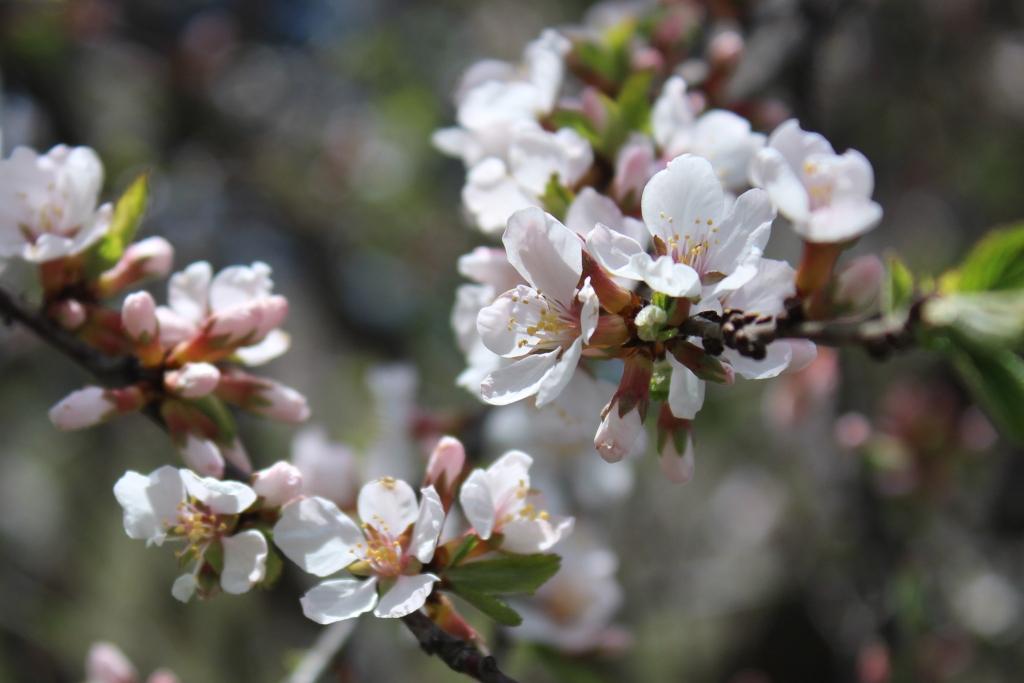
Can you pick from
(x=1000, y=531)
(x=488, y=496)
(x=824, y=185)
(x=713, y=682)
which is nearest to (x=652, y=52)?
(x=824, y=185)

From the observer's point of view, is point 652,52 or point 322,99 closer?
point 652,52

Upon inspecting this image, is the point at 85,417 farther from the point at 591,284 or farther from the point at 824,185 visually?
the point at 824,185

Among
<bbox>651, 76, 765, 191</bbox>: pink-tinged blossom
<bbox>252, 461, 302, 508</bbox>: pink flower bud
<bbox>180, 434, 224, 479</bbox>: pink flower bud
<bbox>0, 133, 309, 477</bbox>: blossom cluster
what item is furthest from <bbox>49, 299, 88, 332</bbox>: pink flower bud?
<bbox>651, 76, 765, 191</bbox>: pink-tinged blossom

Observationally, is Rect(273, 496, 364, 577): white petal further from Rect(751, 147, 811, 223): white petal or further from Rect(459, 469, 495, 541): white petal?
Rect(751, 147, 811, 223): white petal

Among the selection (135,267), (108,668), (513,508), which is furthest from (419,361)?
(513,508)

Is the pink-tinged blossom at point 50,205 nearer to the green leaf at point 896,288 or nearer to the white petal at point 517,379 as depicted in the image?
the white petal at point 517,379

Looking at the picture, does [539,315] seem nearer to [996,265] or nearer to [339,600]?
[339,600]

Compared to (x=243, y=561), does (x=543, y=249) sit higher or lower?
higher
